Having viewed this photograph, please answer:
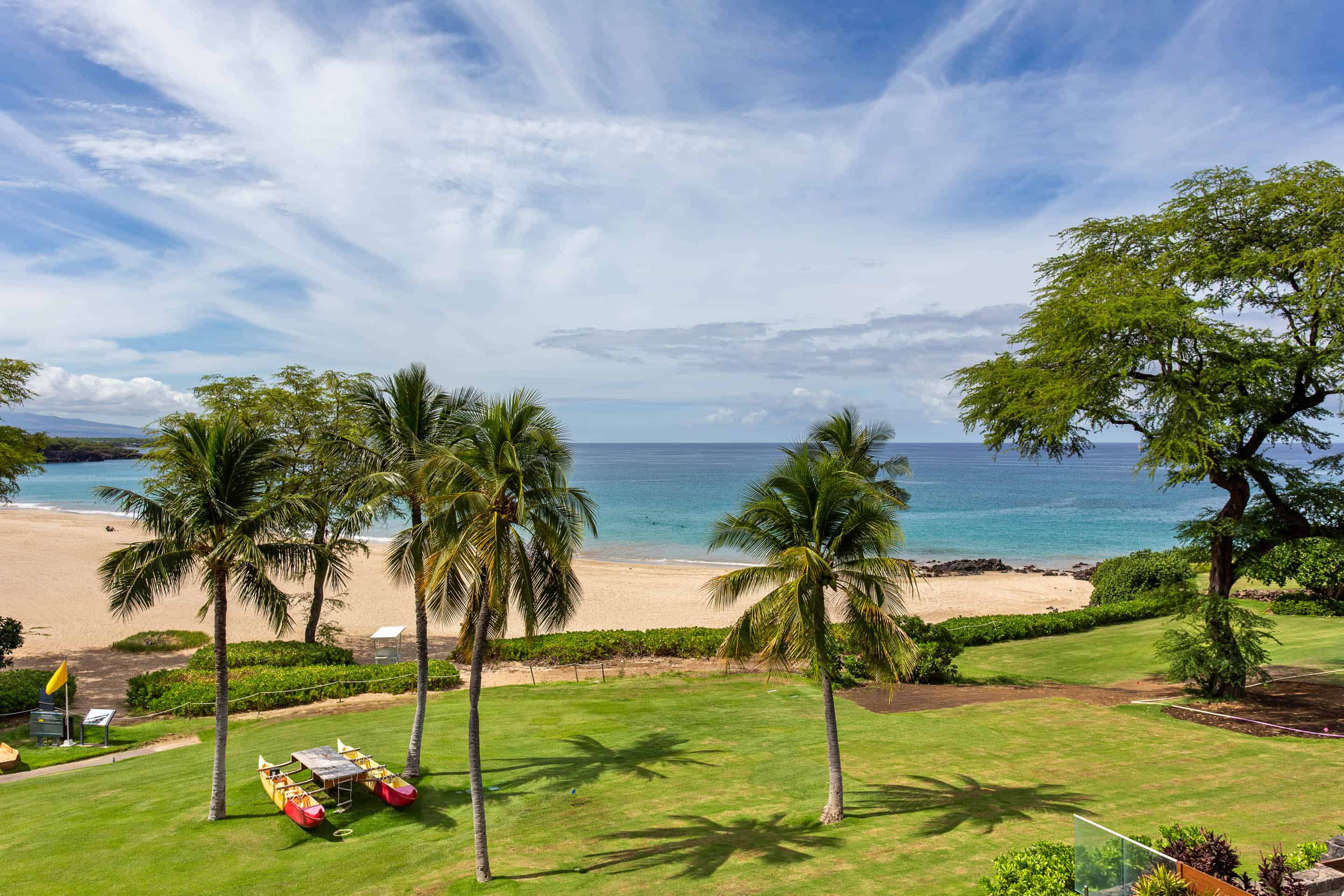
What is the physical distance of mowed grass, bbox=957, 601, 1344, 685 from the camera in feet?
79.7

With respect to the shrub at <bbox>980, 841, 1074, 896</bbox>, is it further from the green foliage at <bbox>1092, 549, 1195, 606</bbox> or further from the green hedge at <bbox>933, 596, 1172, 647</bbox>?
the green foliage at <bbox>1092, 549, 1195, 606</bbox>

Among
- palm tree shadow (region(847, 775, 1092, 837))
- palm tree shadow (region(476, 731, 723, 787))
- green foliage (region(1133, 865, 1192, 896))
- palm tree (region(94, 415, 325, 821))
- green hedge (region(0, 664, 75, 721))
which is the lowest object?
palm tree shadow (region(847, 775, 1092, 837))

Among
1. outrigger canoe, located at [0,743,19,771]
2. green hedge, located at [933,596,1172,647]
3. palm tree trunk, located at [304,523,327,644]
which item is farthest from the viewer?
green hedge, located at [933,596,1172,647]

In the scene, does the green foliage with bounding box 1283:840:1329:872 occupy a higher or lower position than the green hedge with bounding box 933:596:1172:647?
lower

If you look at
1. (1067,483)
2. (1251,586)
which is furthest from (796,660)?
(1067,483)

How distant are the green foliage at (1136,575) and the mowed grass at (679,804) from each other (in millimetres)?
18775

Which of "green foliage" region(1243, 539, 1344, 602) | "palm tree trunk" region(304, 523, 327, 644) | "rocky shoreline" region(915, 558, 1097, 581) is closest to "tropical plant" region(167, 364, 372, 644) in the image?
"palm tree trunk" region(304, 523, 327, 644)

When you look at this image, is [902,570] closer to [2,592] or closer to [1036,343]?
[1036,343]

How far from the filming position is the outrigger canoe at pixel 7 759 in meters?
16.8

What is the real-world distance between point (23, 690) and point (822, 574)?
929 inches

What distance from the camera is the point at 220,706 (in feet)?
45.0

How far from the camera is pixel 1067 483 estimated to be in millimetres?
147625

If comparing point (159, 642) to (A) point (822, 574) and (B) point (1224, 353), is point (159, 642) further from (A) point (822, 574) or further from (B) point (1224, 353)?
(B) point (1224, 353)

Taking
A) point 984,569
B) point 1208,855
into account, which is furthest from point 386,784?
point 984,569
